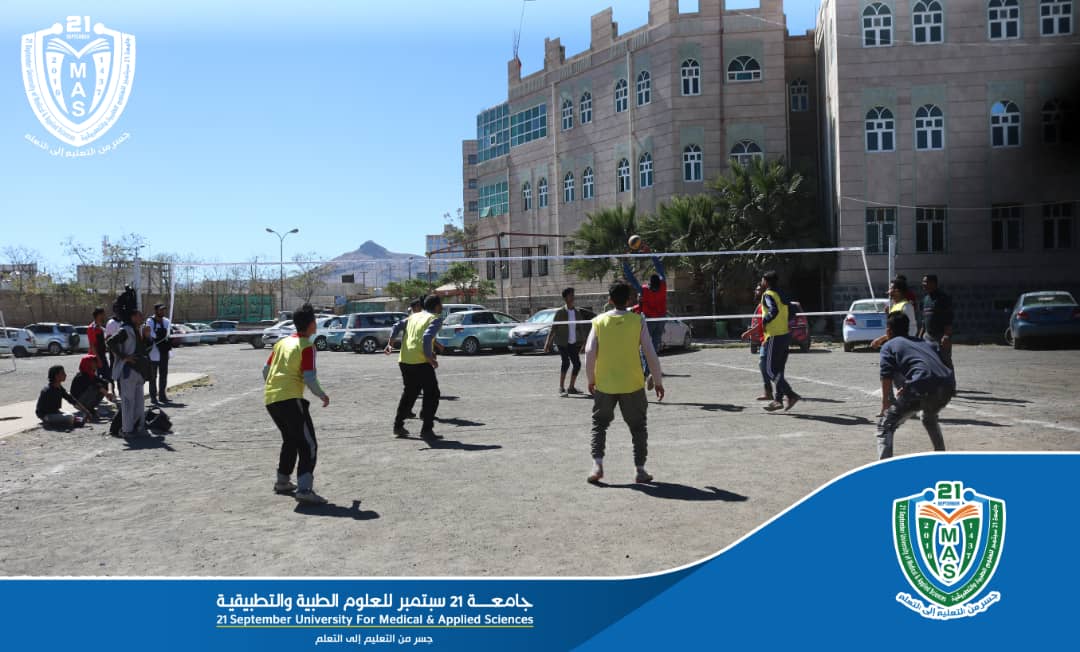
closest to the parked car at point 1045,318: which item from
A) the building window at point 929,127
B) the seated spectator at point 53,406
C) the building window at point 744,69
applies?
the building window at point 929,127

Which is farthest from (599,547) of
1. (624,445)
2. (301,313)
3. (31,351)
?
(31,351)

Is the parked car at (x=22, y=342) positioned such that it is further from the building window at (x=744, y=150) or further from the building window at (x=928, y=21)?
the building window at (x=928, y=21)

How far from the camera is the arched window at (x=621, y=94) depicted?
3862 cm

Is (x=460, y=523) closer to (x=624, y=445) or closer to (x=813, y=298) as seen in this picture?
(x=624, y=445)

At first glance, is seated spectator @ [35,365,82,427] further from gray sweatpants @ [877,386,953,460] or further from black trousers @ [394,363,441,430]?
gray sweatpants @ [877,386,953,460]

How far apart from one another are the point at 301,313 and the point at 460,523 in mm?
2514

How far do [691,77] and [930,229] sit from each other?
1350 inches

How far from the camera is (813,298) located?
11148 mm

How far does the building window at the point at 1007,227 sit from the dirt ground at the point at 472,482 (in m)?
0.59

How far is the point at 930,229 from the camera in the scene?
4.48 metres

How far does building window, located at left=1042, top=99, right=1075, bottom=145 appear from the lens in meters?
3.59

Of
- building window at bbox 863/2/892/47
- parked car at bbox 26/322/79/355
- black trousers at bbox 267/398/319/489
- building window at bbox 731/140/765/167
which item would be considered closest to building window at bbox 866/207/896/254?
building window at bbox 863/2/892/47

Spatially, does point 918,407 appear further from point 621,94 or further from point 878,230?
point 621,94

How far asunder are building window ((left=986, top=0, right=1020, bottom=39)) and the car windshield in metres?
1.40
